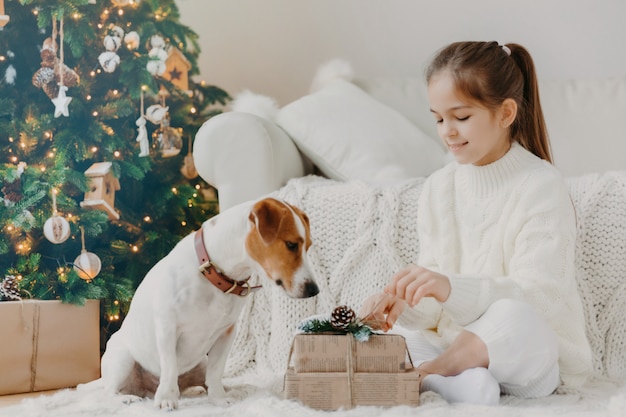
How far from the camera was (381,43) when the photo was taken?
288 centimetres

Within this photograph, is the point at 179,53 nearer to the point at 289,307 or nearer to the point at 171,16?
the point at 171,16

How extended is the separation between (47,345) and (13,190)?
1.33 ft

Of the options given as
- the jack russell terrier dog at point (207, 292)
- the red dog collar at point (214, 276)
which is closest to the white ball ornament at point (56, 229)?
the jack russell terrier dog at point (207, 292)

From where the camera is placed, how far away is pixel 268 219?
4.05 ft

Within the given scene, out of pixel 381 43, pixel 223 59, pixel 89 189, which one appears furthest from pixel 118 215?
pixel 381 43

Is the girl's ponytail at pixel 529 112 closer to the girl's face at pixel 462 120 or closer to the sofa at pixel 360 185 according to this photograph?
the girl's face at pixel 462 120

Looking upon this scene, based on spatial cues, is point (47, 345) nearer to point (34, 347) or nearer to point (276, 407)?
point (34, 347)

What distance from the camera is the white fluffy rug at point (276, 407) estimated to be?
3.70ft

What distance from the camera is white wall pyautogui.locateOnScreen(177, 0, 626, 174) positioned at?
8.90ft

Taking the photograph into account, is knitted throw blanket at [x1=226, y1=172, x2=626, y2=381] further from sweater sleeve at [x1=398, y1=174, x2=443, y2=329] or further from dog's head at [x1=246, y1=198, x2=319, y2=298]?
dog's head at [x1=246, y1=198, x2=319, y2=298]

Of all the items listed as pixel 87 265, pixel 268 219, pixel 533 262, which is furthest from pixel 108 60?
pixel 533 262

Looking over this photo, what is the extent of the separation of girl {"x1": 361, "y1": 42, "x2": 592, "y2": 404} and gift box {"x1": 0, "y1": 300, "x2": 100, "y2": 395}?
2.80ft

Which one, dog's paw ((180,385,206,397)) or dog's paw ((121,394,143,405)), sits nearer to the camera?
dog's paw ((121,394,143,405))

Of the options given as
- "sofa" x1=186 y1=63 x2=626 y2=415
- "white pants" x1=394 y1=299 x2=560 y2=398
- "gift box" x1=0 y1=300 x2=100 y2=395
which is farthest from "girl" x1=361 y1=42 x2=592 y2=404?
"gift box" x1=0 y1=300 x2=100 y2=395
